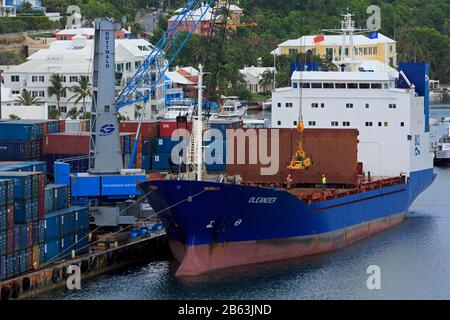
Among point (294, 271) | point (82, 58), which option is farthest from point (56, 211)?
point (82, 58)

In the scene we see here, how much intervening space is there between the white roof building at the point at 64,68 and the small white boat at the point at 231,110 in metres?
4.73

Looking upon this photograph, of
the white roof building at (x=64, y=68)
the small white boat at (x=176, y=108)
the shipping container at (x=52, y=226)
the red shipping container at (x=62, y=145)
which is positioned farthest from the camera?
the small white boat at (x=176, y=108)

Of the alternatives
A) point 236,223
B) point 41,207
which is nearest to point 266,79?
point 236,223

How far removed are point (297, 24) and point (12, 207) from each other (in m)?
121

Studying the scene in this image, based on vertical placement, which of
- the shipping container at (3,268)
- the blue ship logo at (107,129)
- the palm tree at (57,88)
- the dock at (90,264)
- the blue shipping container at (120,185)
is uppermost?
the palm tree at (57,88)

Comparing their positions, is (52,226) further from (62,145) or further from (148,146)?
(148,146)

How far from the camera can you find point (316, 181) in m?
63.7

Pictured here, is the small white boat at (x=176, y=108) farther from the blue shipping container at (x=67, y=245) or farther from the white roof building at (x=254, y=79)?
the blue shipping container at (x=67, y=245)

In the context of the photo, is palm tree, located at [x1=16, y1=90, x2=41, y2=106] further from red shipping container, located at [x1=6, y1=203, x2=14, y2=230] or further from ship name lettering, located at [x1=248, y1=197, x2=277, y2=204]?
red shipping container, located at [x1=6, y1=203, x2=14, y2=230]

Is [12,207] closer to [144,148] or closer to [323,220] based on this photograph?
[323,220]

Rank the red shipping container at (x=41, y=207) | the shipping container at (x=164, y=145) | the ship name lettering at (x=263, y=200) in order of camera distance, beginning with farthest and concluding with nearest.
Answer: the shipping container at (x=164, y=145) < the ship name lettering at (x=263, y=200) < the red shipping container at (x=41, y=207)

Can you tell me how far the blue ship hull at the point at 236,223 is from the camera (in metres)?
54.9

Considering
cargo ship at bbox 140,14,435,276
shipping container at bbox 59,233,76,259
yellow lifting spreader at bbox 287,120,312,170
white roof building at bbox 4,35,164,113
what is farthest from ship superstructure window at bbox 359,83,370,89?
white roof building at bbox 4,35,164,113

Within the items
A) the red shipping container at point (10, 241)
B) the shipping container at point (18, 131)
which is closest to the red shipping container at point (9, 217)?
the red shipping container at point (10, 241)
